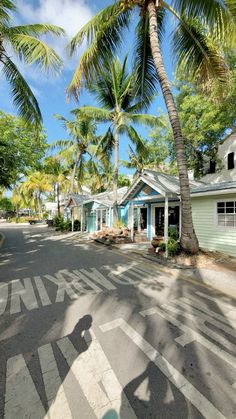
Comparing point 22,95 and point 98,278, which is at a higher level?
point 22,95

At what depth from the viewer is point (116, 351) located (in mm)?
2961

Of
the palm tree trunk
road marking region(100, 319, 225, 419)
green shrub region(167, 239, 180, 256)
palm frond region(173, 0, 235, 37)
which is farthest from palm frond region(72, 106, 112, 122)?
road marking region(100, 319, 225, 419)

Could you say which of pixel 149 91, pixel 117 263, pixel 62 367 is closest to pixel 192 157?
pixel 149 91

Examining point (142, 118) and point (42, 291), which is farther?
point (142, 118)

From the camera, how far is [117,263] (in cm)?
832

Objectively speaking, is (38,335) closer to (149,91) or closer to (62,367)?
(62,367)

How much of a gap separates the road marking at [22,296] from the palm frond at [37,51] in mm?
7634

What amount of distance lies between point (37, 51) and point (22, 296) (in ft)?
27.6

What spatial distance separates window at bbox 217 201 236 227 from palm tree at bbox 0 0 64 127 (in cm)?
894

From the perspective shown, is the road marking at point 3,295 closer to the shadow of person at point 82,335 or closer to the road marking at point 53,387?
the shadow of person at point 82,335

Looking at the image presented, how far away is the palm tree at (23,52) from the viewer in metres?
7.56

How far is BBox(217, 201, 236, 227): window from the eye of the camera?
8.99 meters

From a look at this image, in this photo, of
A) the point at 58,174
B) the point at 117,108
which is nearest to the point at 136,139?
the point at 117,108

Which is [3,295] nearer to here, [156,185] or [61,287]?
[61,287]
